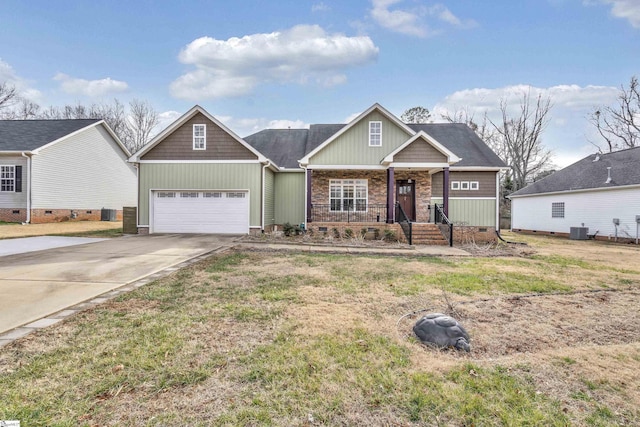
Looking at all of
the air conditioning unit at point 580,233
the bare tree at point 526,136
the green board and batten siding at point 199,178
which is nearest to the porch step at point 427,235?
the green board and batten siding at point 199,178

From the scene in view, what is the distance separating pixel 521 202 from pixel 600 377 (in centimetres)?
2553

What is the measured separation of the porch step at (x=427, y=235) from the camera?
13.5 meters

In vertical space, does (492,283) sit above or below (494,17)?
below

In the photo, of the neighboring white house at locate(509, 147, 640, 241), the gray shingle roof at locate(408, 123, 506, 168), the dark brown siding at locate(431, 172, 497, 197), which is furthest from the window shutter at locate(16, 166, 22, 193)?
the neighboring white house at locate(509, 147, 640, 241)

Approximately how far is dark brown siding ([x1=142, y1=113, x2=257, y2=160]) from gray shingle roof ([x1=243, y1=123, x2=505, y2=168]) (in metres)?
3.08

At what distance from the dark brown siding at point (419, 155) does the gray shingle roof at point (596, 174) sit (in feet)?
36.8

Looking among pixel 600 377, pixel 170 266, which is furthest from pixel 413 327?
pixel 170 266

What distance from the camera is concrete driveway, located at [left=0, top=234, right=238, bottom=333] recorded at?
14.2ft

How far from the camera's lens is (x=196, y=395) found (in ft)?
7.97

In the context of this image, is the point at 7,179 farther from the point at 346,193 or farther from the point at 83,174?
the point at 346,193

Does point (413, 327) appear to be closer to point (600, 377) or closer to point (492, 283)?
point (600, 377)

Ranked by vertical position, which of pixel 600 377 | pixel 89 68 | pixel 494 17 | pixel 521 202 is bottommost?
pixel 600 377

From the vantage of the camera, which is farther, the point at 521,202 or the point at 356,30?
the point at 521,202

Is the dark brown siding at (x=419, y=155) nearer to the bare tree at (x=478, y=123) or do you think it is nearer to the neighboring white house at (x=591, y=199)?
the neighboring white house at (x=591, y=199)
